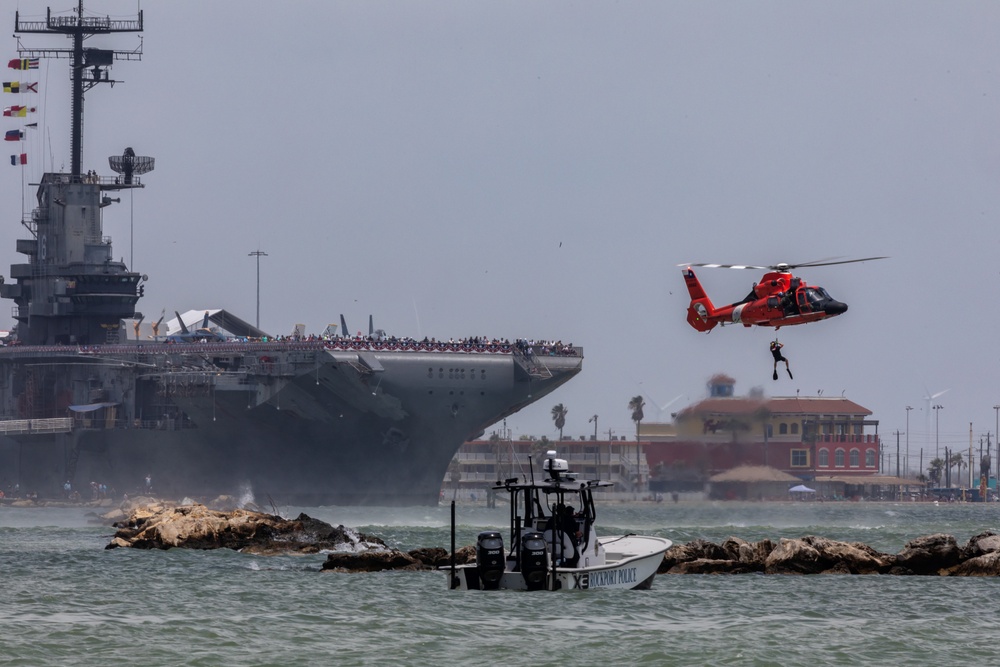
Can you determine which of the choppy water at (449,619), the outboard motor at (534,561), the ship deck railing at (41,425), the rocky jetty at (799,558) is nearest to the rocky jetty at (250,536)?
the choppy water at (449,619)

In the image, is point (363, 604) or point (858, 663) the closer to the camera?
point (858, 663)

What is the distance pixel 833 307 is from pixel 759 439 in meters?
50.2

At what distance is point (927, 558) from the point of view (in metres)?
42.3

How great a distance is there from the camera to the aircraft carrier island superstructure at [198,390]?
Answer: 298ft

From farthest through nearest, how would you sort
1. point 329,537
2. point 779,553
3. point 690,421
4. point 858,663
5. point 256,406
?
point 256,406, point 690,421, point 329,537, point 779,553, point 858,663

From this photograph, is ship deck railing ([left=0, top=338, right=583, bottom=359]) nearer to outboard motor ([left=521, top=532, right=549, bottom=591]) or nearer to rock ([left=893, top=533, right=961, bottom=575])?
rock ([left=893, top=533, right=961, bottom=575])

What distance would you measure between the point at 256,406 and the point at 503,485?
60251mm

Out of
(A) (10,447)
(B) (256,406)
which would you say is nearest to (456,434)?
(B) (256,406)

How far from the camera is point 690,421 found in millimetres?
86562

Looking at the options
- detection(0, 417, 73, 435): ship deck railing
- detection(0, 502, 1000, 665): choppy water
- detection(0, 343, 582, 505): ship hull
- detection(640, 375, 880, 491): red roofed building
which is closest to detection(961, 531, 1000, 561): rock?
detection(0, 502, 1000, 665): choppy water

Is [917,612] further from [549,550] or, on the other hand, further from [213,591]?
[213,591]

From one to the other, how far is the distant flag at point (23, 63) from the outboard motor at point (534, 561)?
88.2 metres

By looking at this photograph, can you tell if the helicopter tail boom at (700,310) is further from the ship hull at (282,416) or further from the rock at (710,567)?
the ship hull at (282,416)

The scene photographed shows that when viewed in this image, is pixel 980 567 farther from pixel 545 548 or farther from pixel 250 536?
pixel 250 536
